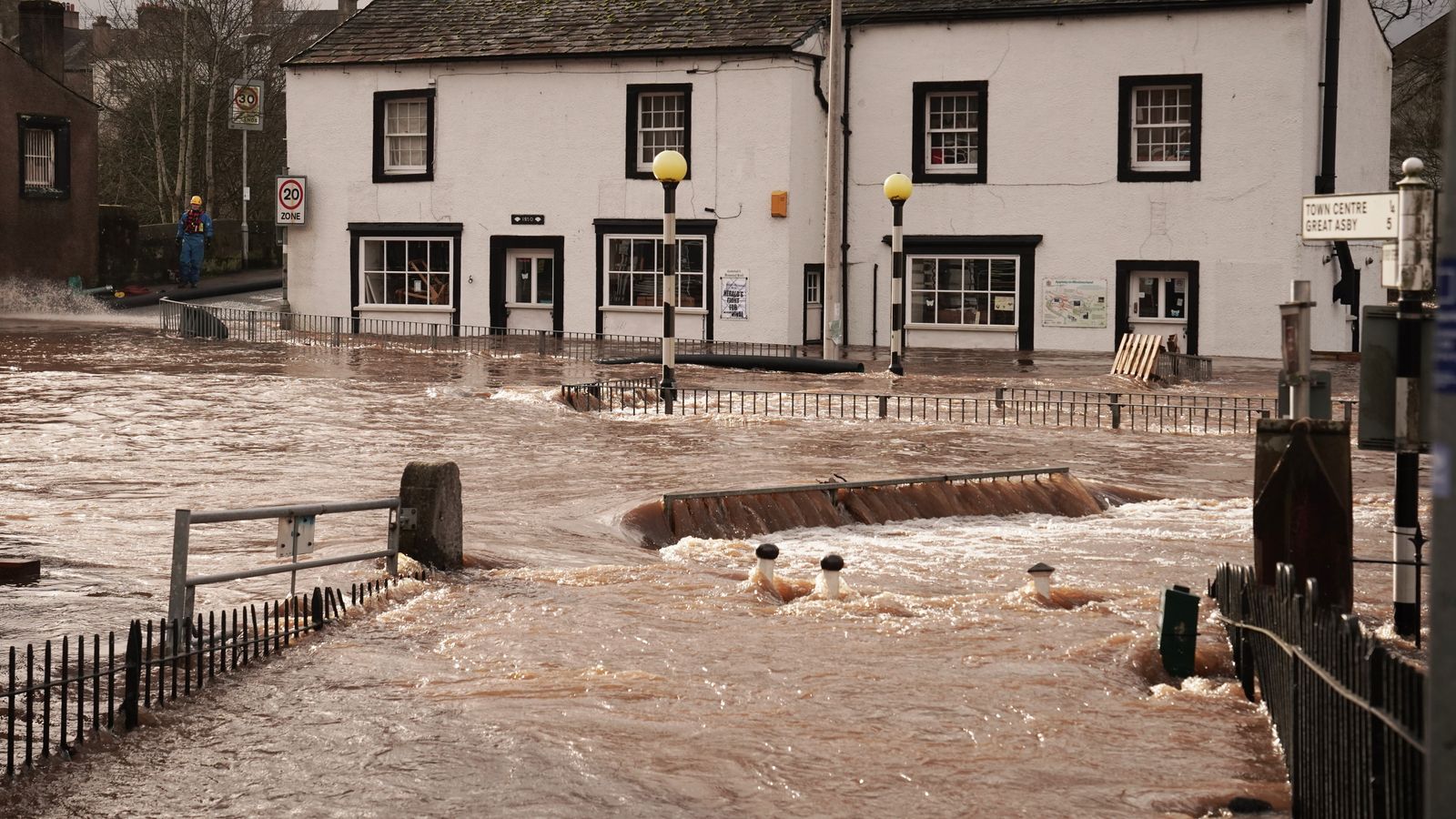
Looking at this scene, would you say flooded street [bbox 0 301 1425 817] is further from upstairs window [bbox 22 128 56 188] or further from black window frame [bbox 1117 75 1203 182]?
upstairs window [bbox 22 128 56 188]

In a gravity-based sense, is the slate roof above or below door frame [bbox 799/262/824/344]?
above

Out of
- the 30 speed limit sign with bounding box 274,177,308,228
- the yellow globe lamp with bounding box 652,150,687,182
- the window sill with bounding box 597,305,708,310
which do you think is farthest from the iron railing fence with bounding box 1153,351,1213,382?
the 30 speed limit sign with bounding box 274,177,308,228

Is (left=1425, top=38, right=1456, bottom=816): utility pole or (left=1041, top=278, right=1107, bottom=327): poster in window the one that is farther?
(left=1041, top=278, right=1107, bottom=327): poster in window

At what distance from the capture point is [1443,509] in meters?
3.46

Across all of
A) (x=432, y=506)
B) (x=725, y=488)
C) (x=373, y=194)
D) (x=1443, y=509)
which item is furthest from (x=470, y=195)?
(x=1443, y=509)

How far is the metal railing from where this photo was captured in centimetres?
933

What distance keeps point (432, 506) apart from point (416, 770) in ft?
14.1

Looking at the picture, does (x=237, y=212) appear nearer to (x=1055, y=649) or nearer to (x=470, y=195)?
(x=470, y=195)

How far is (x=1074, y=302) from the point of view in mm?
34719

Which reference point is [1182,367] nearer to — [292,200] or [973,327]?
[973,327]

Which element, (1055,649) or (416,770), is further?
(1055,649)

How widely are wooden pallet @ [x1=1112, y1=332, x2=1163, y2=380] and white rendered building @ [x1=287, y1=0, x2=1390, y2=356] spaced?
511 centimetres

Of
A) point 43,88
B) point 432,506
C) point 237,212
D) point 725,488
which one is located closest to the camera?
point 432,506

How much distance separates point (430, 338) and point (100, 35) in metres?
52.7
